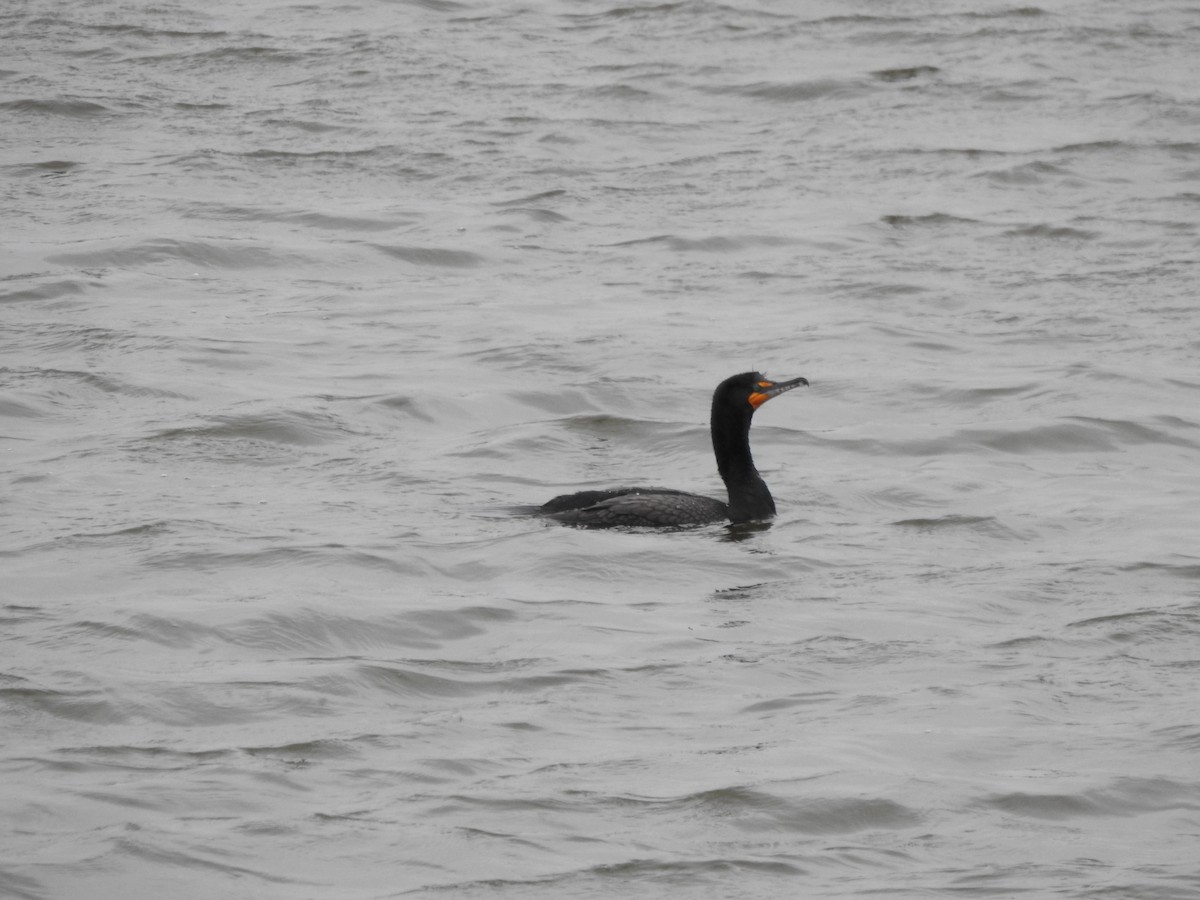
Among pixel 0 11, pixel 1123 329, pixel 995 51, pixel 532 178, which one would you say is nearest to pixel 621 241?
pixel 532 178

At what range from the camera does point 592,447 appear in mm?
12789

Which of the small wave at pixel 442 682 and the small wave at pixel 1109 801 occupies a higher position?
the small wave at pixel 442 682

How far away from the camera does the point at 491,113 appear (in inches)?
825

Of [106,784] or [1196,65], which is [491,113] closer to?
[1196,65]

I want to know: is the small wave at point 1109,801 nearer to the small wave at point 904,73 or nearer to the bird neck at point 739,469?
the bird neck at point 739,469

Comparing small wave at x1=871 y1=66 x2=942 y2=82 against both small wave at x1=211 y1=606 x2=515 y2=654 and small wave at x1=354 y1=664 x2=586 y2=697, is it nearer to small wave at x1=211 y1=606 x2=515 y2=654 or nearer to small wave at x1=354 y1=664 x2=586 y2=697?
small wave at x1=211 y1=606 x2=515 y2=654

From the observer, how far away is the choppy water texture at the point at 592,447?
703cm

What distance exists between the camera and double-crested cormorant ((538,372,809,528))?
34.9ft

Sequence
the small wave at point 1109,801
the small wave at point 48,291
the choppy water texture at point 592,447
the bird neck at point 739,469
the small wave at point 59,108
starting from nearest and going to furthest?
the choppy water texture at point 592,447, the small wave at point 1109,801, the bird neck at point 739,469, the small wave at point 48,291, the small wave at point 59,108

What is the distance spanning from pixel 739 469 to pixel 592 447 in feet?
5.48

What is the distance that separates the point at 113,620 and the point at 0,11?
16481mm

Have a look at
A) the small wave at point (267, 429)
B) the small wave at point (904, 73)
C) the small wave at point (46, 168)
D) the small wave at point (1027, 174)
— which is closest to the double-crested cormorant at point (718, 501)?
the small wave at point (267, 429)

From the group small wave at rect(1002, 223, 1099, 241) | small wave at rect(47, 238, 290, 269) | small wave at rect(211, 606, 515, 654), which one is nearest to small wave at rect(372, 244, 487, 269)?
small wave at rect(47, 238, 290, 269)

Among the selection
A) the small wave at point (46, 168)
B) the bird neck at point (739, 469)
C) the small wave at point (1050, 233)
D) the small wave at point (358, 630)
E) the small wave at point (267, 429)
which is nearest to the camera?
the small wave at point (358, 630)
